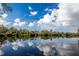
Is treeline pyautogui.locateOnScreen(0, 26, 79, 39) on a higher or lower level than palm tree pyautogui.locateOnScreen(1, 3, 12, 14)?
lower

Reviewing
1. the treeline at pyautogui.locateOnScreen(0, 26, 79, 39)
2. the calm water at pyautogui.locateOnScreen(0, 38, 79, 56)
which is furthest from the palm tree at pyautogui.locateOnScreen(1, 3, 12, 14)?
the calm water at pyautogui.locateOnScreen(0, 38, 79, 56)

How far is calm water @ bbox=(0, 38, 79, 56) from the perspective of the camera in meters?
2.33

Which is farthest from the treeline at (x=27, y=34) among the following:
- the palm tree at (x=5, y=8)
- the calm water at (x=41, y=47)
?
the palm tree at (x=5, y=8)

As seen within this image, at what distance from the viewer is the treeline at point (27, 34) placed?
2.35m

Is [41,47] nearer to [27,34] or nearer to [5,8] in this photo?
[27,34]

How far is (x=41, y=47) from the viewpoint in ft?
7.72

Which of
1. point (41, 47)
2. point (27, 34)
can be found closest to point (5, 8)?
point (27, 34)

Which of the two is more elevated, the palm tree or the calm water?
the palm tree

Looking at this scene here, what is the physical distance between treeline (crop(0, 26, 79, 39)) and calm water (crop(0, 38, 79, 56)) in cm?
4

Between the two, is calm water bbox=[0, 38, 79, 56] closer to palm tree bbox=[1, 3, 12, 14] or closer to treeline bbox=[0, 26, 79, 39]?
treeline bbox=[0, 26, 79, 39]

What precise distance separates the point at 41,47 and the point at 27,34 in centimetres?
17

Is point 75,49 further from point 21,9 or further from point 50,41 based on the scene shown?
point 21,9

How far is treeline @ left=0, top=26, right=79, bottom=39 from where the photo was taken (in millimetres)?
2348

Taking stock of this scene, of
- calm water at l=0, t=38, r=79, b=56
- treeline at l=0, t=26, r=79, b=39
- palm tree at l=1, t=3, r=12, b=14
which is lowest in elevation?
calm water at l=0, t=38, r=79, b=56
